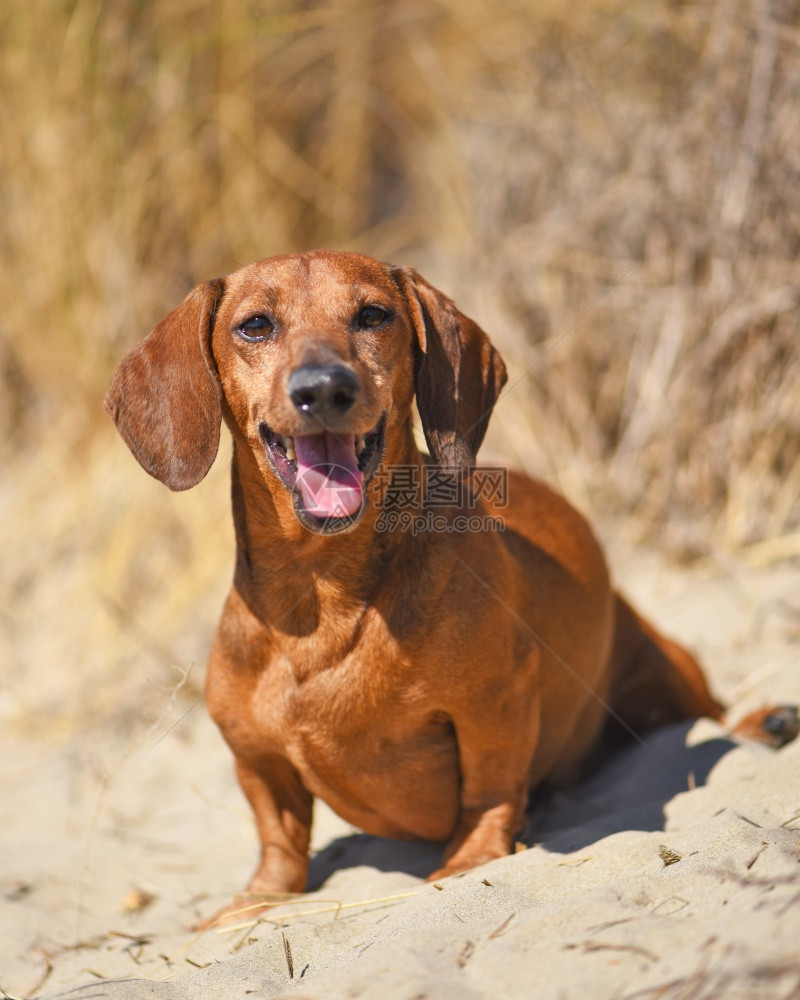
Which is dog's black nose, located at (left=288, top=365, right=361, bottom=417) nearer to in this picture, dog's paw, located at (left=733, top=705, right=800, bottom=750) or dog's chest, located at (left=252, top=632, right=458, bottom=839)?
dog's chest, located at (left=252, top=632, right=458, bottom=839)

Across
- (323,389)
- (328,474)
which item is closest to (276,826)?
(328,474)

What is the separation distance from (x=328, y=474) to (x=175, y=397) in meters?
0.49

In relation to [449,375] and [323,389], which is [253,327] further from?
[449,375]

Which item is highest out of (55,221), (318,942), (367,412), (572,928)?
(55,221)

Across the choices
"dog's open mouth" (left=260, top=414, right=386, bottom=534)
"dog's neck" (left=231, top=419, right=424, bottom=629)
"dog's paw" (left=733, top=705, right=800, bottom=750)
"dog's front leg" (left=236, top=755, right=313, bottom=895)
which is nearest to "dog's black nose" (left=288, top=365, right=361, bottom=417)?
"dog's open mouth" (left=260, top=414, right=386, bottom=534)

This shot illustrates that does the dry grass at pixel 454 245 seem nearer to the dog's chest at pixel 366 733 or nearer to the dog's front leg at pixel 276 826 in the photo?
the dog's front leg at pixel 276 826

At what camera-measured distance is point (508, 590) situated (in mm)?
3051

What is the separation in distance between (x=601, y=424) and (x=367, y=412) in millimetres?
3096

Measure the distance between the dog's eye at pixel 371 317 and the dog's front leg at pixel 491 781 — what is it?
107cm

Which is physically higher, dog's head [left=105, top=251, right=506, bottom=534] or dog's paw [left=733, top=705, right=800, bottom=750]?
dog's head [left=105, top=251, right=506, bottom=534]

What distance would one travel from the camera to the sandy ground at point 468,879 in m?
2.01

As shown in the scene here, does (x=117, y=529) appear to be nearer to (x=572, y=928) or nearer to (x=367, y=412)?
(x=367, y=412)

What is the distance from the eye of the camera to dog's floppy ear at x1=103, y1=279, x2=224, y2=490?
2879 mm

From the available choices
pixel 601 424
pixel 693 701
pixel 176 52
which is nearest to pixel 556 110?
pixel 601 424
